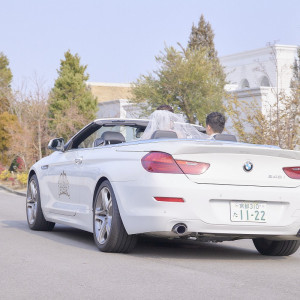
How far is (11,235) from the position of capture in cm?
1045

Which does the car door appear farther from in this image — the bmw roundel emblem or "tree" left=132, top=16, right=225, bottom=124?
"tree" left=132, top=16, right=225, bottom=124

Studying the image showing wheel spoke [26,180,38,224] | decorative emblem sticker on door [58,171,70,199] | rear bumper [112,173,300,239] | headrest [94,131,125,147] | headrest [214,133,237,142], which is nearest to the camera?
rear bumper [112,173,300,239]

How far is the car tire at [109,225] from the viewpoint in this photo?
8477 mm

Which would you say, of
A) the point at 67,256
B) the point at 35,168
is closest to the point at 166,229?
the point at 67,256

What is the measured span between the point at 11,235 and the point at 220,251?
2745 mm

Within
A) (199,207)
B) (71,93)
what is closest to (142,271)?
(199,207)

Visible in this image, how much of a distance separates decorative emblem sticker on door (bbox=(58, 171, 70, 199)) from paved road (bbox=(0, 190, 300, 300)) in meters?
0.60

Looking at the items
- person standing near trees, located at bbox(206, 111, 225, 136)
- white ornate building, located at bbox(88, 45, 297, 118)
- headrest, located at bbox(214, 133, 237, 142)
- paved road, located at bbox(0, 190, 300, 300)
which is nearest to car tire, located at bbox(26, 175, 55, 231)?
paved road, located at bbox(0, 190, 300, 300)

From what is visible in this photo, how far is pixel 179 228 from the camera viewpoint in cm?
800

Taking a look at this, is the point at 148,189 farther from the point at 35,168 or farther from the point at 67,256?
the point at 35,168

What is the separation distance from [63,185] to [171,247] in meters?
1.68

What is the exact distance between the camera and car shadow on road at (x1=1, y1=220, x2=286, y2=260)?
8.77 meters

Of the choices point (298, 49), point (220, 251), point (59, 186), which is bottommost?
point (220, 251)

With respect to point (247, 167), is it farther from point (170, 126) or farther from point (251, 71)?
point (251, 71)
